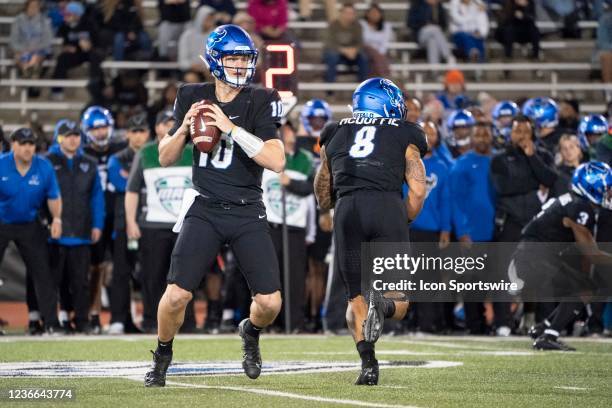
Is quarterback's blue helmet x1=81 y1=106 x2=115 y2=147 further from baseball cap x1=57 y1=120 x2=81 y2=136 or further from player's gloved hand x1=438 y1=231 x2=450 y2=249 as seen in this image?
player's gloved hand x1=438 y1=231 x2=450 y2=249

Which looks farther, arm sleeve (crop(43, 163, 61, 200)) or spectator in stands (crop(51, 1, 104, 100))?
spectator in stands (crop(51, 1, 104, 100))

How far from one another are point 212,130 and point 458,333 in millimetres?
6803

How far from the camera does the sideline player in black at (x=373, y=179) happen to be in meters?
8.16

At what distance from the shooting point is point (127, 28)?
1928 centimetres

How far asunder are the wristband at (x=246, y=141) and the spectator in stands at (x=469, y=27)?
12740 millimetres

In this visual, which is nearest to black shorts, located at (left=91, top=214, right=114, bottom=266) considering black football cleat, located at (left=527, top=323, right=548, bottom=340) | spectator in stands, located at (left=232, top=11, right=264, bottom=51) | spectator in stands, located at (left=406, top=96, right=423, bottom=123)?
spectator in stands, located at (left=406, top=96, right=423, bottom=123)

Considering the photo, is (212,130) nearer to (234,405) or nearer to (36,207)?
(234,405)

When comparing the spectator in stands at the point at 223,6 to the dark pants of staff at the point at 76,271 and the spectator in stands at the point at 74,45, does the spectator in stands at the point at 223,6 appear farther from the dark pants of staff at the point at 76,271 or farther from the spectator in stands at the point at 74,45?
the dark pants of staff at the point at 76,271

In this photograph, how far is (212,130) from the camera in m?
7.41

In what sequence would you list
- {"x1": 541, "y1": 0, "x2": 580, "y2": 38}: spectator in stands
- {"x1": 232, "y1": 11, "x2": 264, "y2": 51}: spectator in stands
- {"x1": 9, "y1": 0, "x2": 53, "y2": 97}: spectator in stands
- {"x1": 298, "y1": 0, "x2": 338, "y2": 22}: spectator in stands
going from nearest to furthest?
{"x1": 232, "y1": 11, "x2": 264, "y2": 51}: spectator in stands → {"x1": 9, "y1": 0, "x2": 53, "y2": 97}: spectator in stands → {"x1": 298, "y1": 0, "x2": 338, "y2": 22}: spectator in stands → {"x1": 541, "y1": 0, "x2": 580, "y2": 38}: spectator in stands

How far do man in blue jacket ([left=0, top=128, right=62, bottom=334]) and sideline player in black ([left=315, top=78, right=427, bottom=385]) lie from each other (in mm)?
5392

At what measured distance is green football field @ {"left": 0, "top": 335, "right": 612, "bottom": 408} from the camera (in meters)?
7.18

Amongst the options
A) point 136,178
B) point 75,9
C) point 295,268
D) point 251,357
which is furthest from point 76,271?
point 75,9

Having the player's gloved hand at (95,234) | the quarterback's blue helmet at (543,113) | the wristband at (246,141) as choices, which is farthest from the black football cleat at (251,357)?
the quarterback's blue helmet at (543,113)
